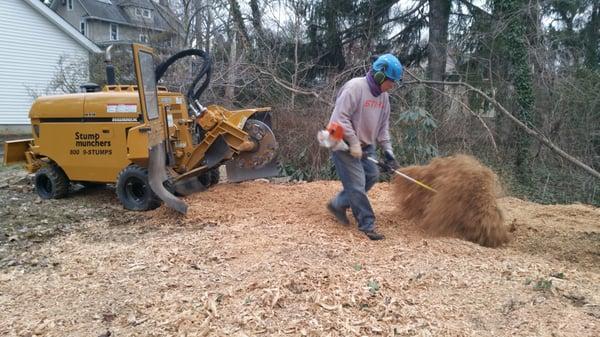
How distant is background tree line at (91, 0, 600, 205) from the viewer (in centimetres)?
1067

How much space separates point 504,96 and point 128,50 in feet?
37.9

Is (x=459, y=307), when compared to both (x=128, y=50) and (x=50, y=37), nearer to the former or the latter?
(x=128, y=50)

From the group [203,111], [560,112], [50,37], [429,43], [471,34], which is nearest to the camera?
[203,111]

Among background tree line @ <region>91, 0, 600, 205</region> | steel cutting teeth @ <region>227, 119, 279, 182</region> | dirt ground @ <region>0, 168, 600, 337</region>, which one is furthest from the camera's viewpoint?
background tree line @ <region>91, 0, 600, 205</region>

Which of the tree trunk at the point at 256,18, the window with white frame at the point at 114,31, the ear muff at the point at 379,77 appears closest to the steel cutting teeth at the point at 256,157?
the ear muff at the point at 379,77

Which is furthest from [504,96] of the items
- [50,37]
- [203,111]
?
[50,37]

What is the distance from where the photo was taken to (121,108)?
675 cm

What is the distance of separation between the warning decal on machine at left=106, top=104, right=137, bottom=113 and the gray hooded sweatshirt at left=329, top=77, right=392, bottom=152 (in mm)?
3001

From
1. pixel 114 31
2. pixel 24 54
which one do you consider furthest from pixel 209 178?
pixel 114 31

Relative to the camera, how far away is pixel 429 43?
13984mm

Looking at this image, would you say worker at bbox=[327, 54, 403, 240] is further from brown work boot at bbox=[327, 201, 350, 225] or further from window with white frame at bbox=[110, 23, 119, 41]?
window with white frame at bbox=[110, 23, 119, 41]

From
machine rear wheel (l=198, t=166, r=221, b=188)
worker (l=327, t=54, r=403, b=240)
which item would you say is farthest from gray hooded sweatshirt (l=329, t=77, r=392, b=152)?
machine rear wheel (l=198, t=166, r=221, b=188)

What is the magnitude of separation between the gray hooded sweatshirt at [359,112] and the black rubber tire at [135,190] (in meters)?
2.84

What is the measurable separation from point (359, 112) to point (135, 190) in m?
3.56
